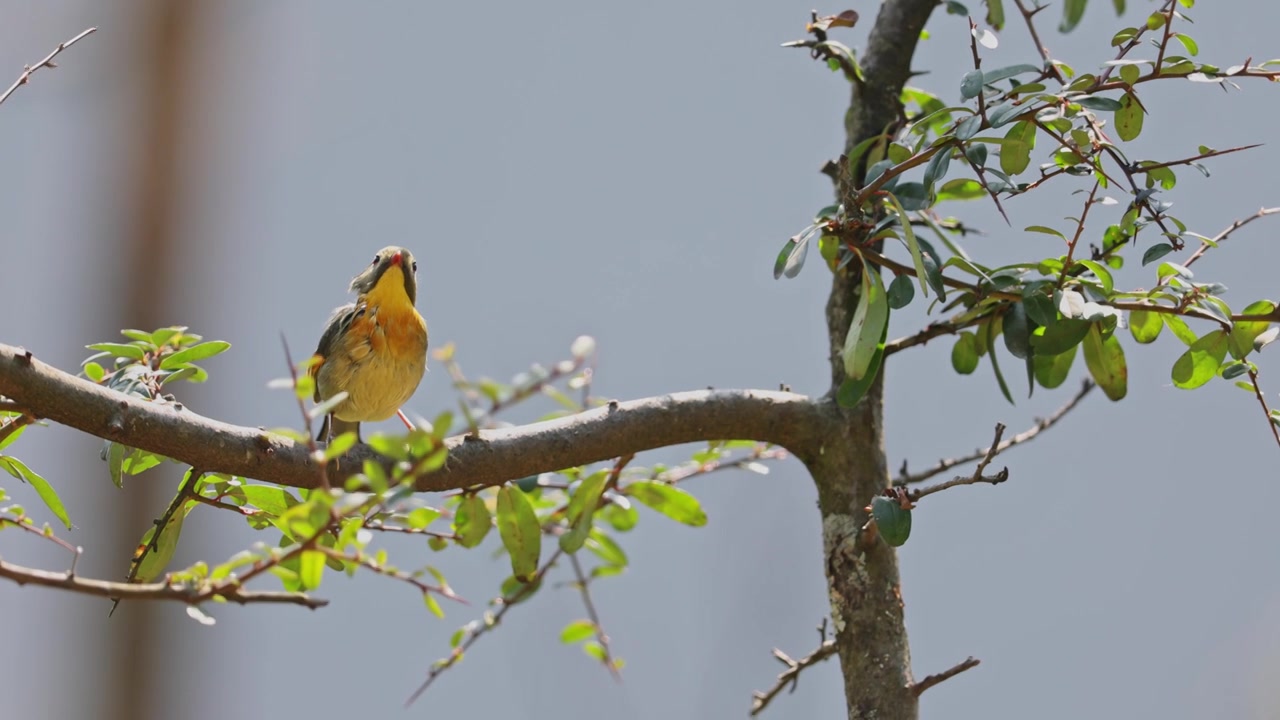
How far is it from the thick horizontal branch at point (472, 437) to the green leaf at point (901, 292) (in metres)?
0.33

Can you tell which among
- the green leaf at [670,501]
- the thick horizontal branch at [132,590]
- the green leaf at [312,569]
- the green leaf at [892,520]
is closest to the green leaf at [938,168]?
the green leaf at [892,520]

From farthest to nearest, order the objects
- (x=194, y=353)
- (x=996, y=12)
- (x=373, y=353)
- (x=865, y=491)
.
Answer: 1. (x=373, y=353)
2. (x=865, y=491)
3. (x=194, y=353)
4. (x=996, y=12)

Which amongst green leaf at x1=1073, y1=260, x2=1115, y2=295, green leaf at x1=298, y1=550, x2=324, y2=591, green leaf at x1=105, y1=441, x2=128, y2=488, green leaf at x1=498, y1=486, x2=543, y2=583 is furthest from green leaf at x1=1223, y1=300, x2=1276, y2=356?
green leaf at x1=105, y1=441, x2=128, y2=488

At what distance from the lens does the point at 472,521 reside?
2.51m

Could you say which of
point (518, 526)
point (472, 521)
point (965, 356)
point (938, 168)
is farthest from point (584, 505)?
point (938, 168)

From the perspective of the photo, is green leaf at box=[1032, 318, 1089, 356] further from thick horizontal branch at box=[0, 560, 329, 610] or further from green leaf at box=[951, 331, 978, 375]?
thick horizontal branch at box=[0, 560, 329, 610]

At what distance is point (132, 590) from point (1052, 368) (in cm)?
199

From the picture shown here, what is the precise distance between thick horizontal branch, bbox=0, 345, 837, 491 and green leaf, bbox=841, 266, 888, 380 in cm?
33

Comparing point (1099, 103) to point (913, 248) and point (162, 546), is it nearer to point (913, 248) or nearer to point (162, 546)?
point (913, 248)

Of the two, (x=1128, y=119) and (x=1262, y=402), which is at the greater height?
(x=1128, y=119)

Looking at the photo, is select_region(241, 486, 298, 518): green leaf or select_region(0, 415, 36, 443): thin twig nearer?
select_region(0, 415, 36, 443): thin twig

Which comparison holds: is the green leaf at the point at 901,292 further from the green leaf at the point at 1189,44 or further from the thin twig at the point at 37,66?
the thin twig at the point at 37,66

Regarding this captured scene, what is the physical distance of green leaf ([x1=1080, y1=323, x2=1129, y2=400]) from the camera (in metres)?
2.50

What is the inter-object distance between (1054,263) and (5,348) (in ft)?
6.66
